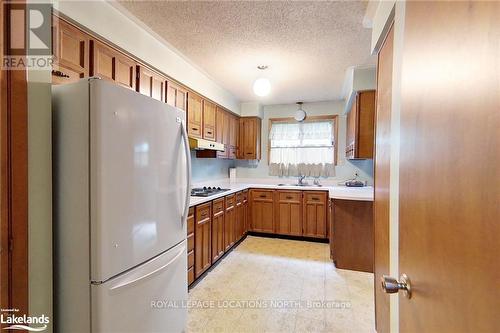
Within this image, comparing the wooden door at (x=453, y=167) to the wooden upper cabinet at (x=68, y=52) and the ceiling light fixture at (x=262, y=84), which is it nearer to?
the wooden upper cabinet at (x=68, y=52)

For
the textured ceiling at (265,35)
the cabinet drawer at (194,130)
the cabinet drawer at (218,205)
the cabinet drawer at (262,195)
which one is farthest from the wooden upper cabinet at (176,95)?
the cabinet drawer at (262,195)

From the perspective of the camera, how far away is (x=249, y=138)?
4.55 meters

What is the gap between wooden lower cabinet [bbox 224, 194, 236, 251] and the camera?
3.21 metres

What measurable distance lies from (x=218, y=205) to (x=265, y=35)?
6.26 ft

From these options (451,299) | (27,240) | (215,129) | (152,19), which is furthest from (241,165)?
(451,299)

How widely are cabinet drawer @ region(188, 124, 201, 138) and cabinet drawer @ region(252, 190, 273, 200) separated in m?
1.56

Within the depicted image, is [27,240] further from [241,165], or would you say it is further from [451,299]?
[241,165]

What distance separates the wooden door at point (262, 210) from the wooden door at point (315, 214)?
0.56m

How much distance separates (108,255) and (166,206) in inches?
16.4

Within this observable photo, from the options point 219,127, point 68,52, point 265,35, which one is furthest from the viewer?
point 219,127

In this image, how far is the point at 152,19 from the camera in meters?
1.90

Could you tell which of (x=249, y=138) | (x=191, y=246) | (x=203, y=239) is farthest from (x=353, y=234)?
(x=249, y=138)

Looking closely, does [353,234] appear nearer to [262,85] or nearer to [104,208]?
[262,85]

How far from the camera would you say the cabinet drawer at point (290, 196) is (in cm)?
393
